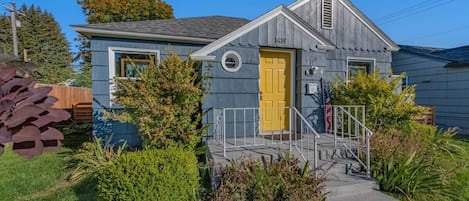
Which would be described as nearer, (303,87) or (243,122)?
(243,122)

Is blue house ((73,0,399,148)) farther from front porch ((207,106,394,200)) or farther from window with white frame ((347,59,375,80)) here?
window with white frame ((347,59,375,80))

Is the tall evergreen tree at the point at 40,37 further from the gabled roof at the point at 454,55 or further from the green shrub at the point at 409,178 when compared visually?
the green shrub at the point at 409,178

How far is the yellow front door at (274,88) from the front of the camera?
262 inches

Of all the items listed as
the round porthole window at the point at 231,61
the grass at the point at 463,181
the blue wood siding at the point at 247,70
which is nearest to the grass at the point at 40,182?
the blue wood siding at the point at 247,70

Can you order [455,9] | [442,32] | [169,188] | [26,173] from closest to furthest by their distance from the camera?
[169,188]
[26,173]
[455,9]
[442,32]

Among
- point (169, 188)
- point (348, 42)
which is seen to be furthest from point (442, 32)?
point (169, 188)

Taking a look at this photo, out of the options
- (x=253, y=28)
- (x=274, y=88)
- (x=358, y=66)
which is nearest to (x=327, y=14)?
(x=358, y=66)

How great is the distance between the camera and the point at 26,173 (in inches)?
200

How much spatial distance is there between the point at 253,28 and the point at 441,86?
29.4ft

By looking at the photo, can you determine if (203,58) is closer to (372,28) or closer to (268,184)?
(268,184)

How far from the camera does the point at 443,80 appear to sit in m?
10.7

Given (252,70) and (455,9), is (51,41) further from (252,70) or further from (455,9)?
(455,9)

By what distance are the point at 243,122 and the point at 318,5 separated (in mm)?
4338

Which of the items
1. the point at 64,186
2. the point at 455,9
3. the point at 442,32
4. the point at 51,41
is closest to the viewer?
the point at 64,186
